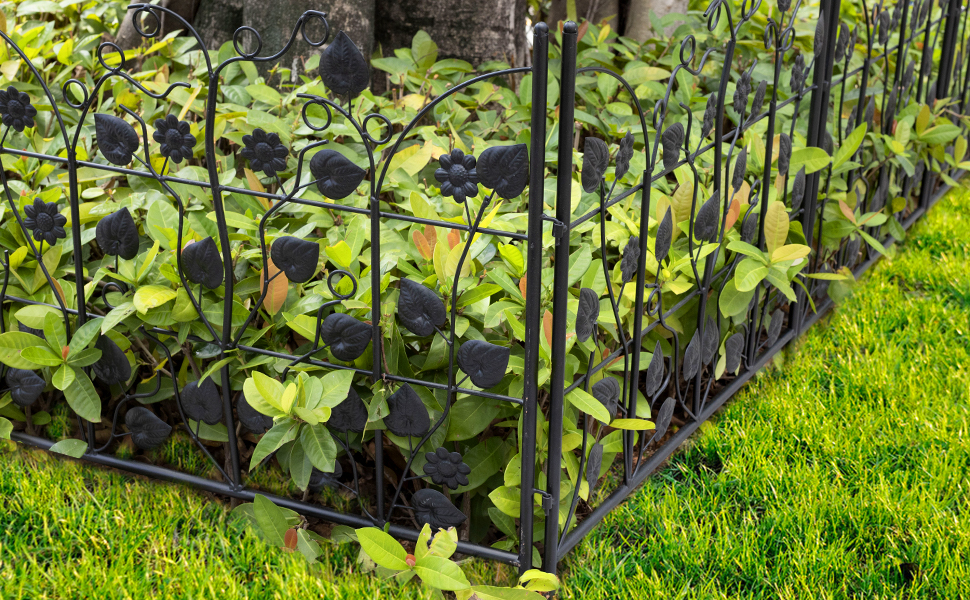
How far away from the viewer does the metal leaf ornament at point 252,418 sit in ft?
7.11

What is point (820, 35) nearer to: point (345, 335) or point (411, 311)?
point (411, 311)

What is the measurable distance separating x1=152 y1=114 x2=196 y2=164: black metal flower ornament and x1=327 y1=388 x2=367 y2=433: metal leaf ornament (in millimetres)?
652

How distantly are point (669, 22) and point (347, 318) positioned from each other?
2295mm

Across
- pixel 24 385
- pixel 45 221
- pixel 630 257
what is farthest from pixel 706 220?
pixel 24 385

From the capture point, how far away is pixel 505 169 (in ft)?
5.61

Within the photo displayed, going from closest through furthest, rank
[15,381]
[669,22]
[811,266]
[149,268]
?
[149,268], [15,381], [811,266], [669,22]

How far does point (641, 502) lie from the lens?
7.92 ft

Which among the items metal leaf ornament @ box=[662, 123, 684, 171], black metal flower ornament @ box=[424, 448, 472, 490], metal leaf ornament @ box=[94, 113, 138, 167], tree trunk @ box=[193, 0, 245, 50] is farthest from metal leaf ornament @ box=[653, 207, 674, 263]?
tree trunk @ box=[193, 0, 245, 50]

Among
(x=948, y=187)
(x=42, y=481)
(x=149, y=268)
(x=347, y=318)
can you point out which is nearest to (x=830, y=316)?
(x=948, y=187)

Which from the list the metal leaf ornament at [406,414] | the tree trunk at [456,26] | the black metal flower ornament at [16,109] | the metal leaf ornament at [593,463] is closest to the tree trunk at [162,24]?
the tree trunk at [456,26]

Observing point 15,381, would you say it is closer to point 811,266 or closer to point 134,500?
point 134,500

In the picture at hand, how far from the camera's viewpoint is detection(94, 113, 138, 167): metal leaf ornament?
2.01 metres

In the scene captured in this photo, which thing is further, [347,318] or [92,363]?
[92,363]

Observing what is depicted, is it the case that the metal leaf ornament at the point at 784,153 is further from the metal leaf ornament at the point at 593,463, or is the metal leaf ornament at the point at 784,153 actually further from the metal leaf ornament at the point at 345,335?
the metal leaf ornament at the point at 345,335
